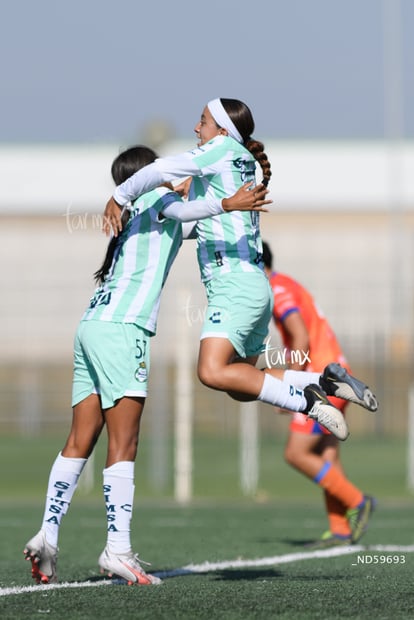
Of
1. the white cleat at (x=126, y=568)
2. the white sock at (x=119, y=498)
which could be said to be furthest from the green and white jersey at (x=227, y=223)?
the white cleat at (x=126, y=568)

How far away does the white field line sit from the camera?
18.9ft

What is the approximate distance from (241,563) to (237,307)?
176cm

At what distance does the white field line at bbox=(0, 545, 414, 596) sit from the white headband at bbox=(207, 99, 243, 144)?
7.22ft

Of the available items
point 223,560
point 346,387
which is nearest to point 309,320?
point 223,560

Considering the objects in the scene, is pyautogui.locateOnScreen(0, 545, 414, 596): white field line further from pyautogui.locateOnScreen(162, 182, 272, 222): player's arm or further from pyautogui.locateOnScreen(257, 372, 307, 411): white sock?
pyautogui.locateOnScreen(162, 182, 272, 222): player's arm

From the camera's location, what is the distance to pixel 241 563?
23.6 ft

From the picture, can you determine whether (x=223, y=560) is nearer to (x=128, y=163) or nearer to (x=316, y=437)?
(x=316, y=437)

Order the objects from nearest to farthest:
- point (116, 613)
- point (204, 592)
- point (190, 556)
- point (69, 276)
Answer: point (116, 613) < point (204, 592) < point (190, 556) < point (69, 276)

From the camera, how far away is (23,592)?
5547 mm

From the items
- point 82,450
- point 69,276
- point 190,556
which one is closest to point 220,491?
point 190,556

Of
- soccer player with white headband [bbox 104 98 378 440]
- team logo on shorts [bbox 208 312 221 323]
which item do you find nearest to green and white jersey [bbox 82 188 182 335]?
soccer player with white headband [bbox 104 98 378 440]

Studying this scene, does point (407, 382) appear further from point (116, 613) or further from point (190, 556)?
point (116, 613)

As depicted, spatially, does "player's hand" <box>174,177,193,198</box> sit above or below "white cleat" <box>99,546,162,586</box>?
above

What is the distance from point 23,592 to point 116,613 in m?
0.80
